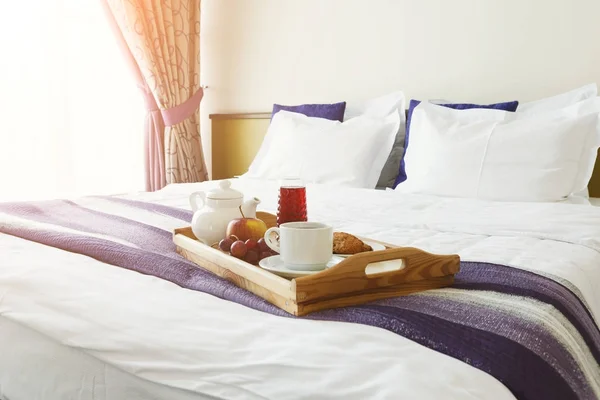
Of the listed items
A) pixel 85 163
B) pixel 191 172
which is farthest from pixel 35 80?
pixel 191 172

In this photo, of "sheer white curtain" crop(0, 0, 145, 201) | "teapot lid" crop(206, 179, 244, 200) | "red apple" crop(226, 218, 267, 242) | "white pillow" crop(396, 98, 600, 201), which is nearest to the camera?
"red apple" crop(226, 218, 267, 242)

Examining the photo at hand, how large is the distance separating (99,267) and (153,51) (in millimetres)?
2472

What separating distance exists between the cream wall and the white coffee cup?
70.8 inches

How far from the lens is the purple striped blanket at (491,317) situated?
0.72 metres

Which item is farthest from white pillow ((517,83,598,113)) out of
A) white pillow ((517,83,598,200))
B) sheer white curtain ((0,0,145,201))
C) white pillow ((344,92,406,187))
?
sheer white curtain ((0,0,145,201))

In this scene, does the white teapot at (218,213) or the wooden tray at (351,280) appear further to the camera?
the white teapot at (218,213)

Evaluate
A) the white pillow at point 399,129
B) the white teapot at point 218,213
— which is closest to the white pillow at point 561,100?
the white pillow at point 399,129

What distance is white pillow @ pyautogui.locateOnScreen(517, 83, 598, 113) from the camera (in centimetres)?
215

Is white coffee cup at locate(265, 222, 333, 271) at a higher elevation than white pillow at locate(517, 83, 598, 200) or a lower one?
lower

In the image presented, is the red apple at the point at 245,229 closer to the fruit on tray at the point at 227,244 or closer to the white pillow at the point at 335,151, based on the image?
the fruit on tray at the point at 227,244

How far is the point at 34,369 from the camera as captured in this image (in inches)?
35.2

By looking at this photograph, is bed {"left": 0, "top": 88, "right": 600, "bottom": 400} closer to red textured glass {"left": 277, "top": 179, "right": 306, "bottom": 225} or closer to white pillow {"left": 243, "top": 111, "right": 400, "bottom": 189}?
red textured glass {"left": 277, "top": 179, "right": 306, "bottom": 225}

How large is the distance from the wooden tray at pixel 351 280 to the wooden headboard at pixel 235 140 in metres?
2.39

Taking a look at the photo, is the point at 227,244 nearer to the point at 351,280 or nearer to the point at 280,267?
the point at 280,267
